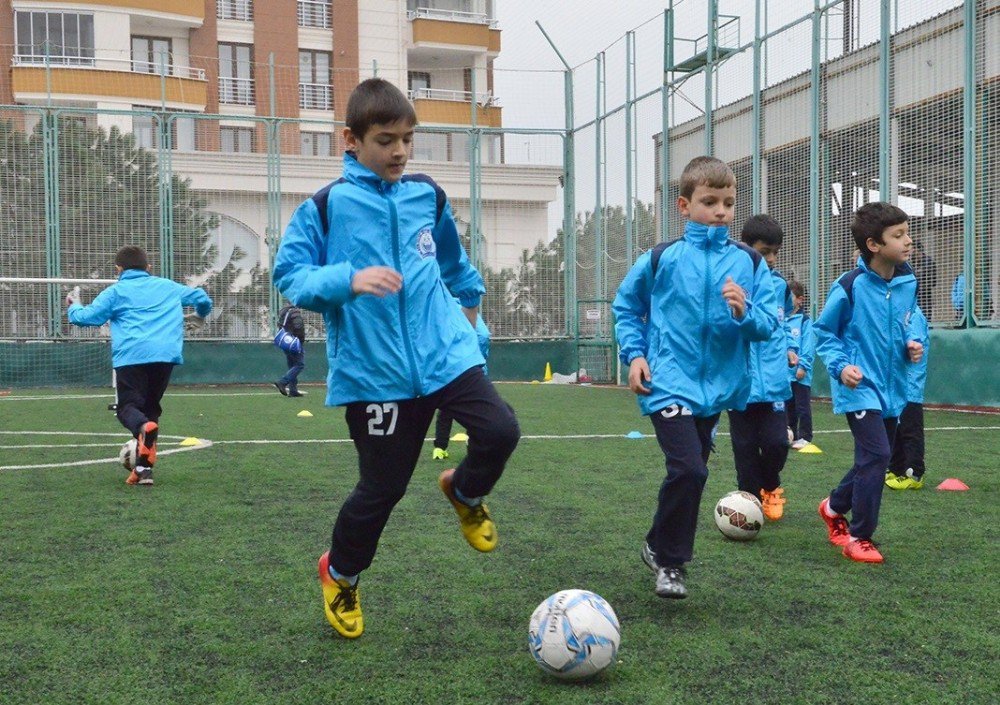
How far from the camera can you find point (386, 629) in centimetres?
381

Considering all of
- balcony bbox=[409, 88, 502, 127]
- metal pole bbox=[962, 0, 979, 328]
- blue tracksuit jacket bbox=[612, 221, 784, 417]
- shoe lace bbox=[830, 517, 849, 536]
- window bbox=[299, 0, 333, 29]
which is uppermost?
window bbox=[299, 0, 333, 29]

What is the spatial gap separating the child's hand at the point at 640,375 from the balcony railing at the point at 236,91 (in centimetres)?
2504

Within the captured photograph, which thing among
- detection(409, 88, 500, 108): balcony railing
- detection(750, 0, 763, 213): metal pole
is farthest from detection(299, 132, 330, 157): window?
detection(750, 0, 763, 213): metal pole

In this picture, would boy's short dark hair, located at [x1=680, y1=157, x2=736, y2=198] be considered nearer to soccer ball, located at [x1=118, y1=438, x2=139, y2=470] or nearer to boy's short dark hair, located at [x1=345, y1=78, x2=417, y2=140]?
boy's short dark hair, located at [x1=345, y1=78, x2=417, y2=140]

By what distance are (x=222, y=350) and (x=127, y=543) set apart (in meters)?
16.3

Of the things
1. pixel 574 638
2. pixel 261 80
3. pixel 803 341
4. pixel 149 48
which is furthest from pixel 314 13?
pixel 574 638

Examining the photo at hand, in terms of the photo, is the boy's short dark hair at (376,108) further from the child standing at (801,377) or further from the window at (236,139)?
the window at (236,139)

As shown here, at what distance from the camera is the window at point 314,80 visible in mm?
28547

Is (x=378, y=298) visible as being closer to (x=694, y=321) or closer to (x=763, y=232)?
(x=694, y=321)

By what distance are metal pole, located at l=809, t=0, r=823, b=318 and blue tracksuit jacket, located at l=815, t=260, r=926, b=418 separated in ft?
35.0

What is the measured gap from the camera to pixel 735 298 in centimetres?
409

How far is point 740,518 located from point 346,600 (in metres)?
2.29

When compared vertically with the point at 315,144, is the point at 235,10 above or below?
above

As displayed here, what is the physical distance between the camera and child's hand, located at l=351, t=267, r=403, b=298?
338 centimetres
